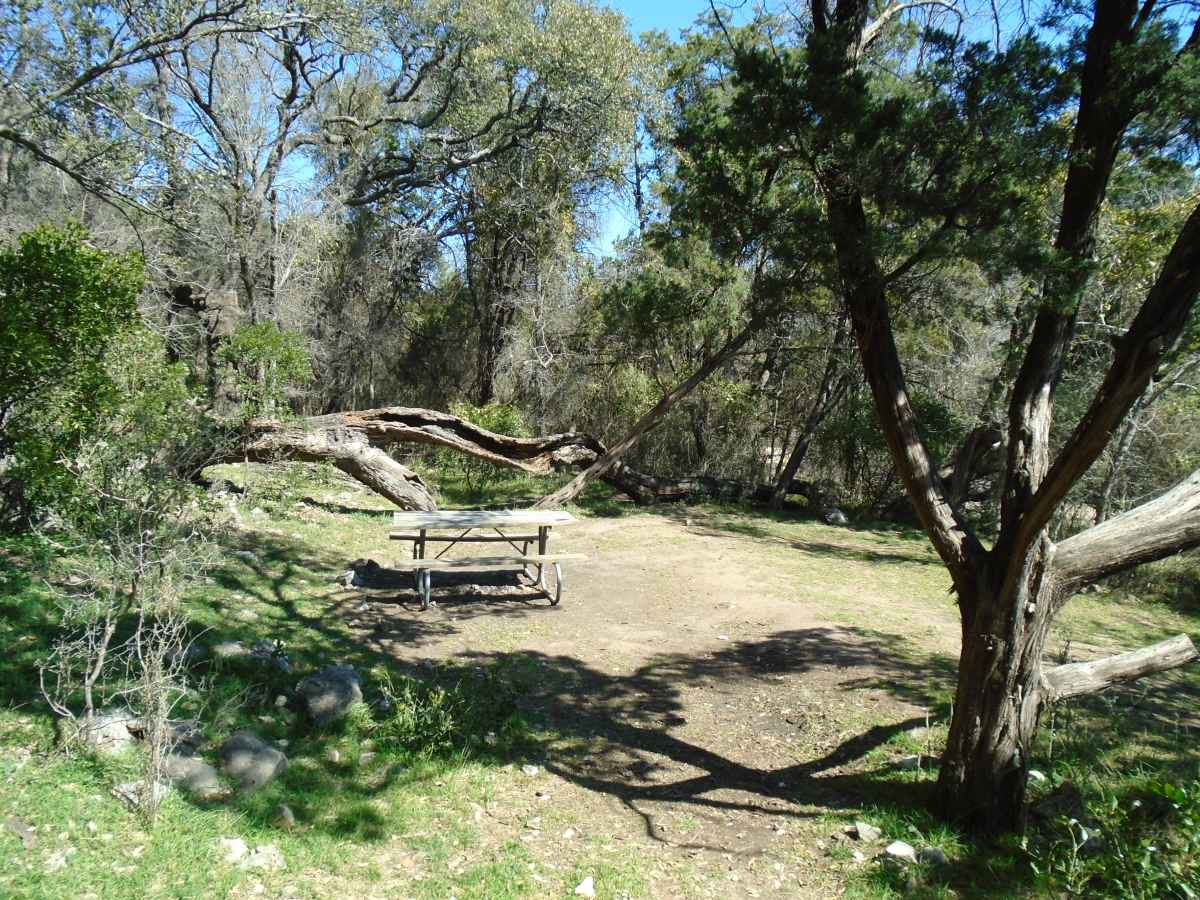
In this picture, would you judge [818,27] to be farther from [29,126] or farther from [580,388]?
[580,388]

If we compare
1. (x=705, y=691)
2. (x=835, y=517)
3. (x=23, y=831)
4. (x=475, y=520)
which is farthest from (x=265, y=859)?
(x=835, y=517)

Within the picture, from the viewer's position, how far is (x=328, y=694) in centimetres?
443

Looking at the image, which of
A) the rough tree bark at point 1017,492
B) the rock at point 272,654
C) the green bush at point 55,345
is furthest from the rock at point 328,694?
the rough tree bark at point 1017,492

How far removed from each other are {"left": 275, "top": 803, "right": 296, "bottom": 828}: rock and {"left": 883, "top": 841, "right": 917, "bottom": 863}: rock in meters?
2.59

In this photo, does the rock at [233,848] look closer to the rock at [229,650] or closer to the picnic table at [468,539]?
the rock at [229,650]

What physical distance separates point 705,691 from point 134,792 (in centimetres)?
352

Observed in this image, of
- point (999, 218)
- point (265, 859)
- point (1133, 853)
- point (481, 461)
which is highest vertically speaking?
point (999, 218)

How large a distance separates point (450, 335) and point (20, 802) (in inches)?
618

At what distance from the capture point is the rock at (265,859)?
9.86 feet

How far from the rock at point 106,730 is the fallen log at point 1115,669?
4.30 meters

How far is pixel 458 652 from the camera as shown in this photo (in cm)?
587

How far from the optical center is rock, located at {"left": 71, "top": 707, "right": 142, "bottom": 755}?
3.41 m

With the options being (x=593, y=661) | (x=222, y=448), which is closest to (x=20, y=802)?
(x=222, y=448)

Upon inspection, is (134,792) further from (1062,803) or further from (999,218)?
(999,218)
